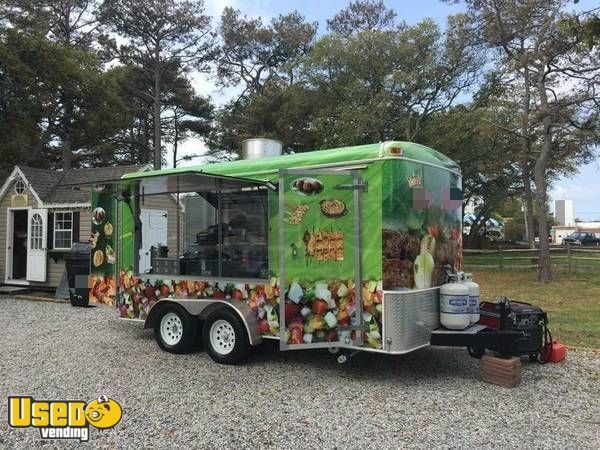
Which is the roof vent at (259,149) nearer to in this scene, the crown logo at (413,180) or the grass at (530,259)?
the crown logo at (413,180)

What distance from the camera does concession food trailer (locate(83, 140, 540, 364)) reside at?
5270mm

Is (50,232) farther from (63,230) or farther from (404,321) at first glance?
(404,321)

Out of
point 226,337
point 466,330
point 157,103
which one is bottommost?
point 226,337

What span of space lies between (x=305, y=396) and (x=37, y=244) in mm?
10864

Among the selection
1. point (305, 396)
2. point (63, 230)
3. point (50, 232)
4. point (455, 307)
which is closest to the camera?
point (305, 396)

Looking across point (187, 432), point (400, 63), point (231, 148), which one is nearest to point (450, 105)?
point (400, 63)

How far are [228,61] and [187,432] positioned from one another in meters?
28.9

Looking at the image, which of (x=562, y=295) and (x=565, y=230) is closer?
(x=562, y=295)

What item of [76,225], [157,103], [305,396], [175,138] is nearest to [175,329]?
[305,396]

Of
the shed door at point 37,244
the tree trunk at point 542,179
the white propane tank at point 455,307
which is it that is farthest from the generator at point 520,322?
the shed door at point 37,244

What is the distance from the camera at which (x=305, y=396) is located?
501 cm

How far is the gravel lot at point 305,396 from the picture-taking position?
402cm

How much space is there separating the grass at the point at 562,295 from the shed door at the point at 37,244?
10.9 metres

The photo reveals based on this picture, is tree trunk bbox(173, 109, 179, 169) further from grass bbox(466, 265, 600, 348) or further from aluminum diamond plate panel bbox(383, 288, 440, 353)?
aluminum diamond plate panel bbox(383, 288, 440, 353)
